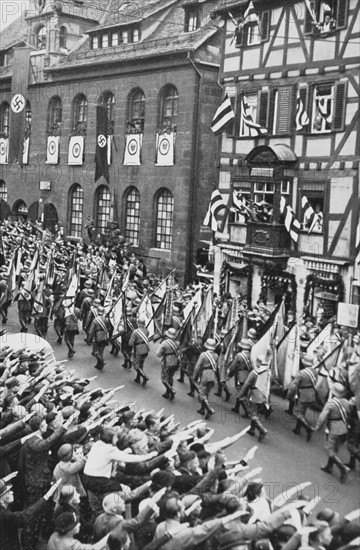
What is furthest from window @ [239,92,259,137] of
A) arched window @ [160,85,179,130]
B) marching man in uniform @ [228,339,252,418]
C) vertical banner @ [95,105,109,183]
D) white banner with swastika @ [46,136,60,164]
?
white banner with swastika @ [46,136,60,164]

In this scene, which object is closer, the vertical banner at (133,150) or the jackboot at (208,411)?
the jackboot at (208,411)

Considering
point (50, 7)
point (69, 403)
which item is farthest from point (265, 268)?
point (50, 7)

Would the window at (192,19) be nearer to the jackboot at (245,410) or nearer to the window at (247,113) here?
the window at (247,113)

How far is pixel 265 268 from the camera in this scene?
24531mm

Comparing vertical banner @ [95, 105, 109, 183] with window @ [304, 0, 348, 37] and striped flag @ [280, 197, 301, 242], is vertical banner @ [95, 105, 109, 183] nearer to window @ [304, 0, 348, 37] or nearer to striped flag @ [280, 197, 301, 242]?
striped flag @ [280, 197, 301, 242]

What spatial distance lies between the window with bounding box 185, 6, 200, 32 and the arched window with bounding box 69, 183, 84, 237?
29.0 ft

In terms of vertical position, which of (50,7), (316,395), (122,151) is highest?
(50,7)

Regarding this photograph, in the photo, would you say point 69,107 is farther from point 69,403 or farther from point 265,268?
point 69,403

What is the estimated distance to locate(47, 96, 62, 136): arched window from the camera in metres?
36.1

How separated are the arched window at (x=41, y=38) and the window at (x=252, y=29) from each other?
15.2 m

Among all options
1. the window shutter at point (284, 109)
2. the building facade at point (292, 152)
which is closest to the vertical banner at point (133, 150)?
the building facade at point (292, 152)

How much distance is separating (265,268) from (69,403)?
14.2 metres

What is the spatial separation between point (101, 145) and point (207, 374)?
57.2ft

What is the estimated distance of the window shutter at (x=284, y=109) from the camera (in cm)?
2398
